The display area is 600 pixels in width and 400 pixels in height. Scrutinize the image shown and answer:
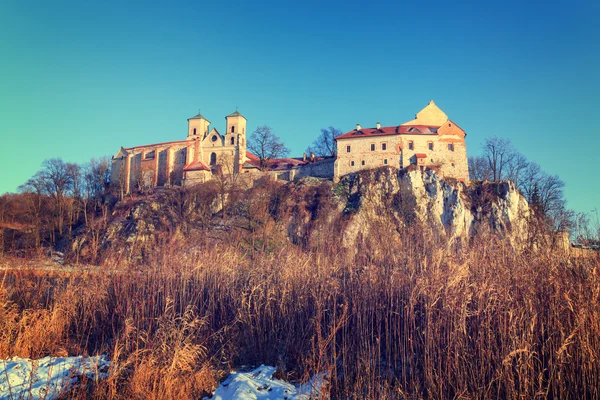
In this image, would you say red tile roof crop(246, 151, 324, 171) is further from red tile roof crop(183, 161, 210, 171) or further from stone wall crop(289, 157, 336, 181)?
red tile roof crop(183, 161, 210, 171)

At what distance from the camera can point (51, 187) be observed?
5119 cm

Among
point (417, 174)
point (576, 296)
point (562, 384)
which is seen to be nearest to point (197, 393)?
point (562, 384)

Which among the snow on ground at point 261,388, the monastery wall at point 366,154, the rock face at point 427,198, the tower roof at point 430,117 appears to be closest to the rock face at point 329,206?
the rock face at point 427,198

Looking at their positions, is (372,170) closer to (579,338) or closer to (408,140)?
(408,140)

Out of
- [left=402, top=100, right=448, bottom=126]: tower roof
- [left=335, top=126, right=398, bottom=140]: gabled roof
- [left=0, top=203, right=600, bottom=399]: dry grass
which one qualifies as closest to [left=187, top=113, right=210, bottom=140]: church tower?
[left=335, top=126, right=398, bottom=140]: gabled roof

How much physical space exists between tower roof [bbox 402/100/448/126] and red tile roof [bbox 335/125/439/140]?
270 cm

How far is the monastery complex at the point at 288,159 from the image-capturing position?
156ft

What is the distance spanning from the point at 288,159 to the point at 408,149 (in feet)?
53.5

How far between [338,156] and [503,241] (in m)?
41.2

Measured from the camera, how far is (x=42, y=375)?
711 cm

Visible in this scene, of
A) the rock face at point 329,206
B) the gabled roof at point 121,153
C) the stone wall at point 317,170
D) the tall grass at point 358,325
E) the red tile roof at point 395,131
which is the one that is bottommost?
the tall grass at point 358,325

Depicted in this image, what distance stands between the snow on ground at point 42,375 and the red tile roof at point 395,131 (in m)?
44.1

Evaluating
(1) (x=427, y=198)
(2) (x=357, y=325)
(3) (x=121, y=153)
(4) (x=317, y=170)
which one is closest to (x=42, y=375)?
(2) (x=357, y=325)

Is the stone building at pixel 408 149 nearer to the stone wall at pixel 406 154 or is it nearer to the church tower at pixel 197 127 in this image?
the stone wall at pixel 406 154
